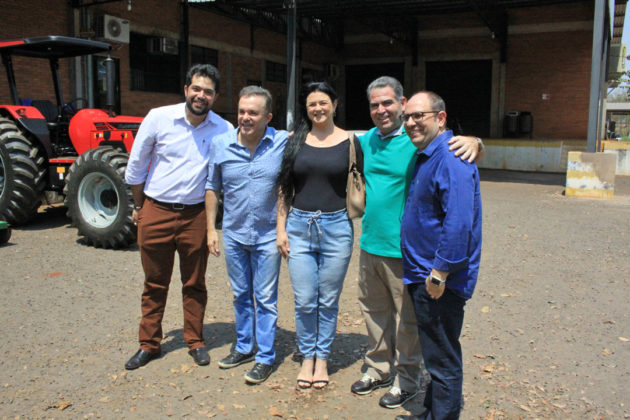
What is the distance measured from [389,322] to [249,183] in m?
1.20

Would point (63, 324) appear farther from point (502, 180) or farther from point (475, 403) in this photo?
point (502, 180)

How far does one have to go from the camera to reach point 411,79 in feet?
73.4

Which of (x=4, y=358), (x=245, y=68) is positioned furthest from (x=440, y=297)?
(x=245, y=68)

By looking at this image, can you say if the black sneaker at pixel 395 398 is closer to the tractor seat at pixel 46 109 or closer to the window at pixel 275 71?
the tractor seat at pixel 46 109

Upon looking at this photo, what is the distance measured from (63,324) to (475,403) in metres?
3.16

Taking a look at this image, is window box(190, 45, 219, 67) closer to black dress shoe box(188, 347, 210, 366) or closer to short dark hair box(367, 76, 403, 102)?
black dress shoe box(188, 347, 210, 366)

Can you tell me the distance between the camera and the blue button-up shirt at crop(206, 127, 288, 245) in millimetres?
3375

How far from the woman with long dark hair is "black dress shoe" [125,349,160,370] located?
3.49ft

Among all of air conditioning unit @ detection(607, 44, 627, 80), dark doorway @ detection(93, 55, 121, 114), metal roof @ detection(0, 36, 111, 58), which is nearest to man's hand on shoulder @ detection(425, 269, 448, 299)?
metal roof @ detection(0, 36, 111, 58)

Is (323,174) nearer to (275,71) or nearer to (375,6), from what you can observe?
(375,6)

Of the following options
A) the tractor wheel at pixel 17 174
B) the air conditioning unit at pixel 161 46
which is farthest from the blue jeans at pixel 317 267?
the air conditioning unit at pixel 161 46

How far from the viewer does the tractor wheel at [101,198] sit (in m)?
6.46

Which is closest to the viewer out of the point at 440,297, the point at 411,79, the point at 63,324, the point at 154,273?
the point at 440,297

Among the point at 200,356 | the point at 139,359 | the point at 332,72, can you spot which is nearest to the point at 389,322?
the point at 200,356
